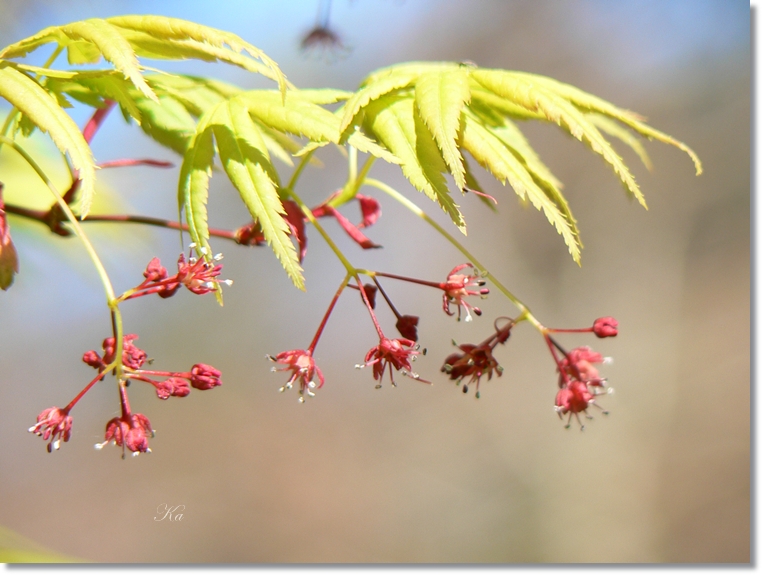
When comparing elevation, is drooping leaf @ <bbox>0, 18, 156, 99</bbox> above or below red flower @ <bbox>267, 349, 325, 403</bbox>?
above

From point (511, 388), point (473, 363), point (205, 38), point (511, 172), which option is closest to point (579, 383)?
point (473, 363)

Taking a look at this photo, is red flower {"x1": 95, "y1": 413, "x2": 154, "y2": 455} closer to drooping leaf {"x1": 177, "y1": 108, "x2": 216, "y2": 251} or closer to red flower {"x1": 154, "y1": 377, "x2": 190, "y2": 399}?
red flower {"x1": 154, "y1": 377, "x2": 190, "y2": 399}

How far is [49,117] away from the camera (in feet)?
1.70

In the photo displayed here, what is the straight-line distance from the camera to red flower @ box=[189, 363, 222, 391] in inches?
23.5

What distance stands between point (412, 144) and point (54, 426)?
1.50ft

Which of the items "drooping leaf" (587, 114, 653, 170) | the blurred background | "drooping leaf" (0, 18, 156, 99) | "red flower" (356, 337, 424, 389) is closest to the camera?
"drooping leaf" (0, 18, 156, 99)

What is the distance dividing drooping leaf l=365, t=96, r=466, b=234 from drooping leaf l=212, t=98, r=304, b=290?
0.12 metres

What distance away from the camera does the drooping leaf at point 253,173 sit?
53cm

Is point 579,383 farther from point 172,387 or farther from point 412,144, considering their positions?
point 172,387

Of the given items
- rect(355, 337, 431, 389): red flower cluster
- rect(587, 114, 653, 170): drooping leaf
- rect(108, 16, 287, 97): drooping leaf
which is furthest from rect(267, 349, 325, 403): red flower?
rect(587, 114, 653, 170): drooping leaf

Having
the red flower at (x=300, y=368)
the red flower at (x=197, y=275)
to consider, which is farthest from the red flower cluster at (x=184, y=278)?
the red flower at (x=300, y=368)

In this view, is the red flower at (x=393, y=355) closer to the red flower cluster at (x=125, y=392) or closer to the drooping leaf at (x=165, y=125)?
the red flower cluster at (x=125, y=392)

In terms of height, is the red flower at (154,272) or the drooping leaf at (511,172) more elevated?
the drooping leaf at (511,172)

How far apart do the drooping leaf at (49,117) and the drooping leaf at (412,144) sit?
278 millimetres
